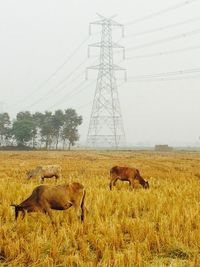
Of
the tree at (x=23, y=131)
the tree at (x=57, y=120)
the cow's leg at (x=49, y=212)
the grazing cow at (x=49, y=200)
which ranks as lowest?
the cow's leg at (x=49, y=212)

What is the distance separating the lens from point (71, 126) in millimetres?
123625

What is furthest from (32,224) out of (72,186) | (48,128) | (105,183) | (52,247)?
(48,128)

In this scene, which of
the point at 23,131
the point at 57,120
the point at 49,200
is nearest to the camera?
the point at 49,200

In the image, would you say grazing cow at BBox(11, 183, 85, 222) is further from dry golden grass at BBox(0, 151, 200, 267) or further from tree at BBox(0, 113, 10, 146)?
tree at BBox(0, 113, 10, 146)

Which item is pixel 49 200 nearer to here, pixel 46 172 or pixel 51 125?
pixel 46 172

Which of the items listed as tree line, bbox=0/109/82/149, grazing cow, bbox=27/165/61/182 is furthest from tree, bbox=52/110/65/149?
grazing cow, bbox=27/165/61/182

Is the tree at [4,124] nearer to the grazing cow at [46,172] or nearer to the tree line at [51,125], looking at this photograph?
the tree line at [51,125]

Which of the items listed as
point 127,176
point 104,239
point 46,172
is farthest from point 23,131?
point 104,239

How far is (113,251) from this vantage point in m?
6.68

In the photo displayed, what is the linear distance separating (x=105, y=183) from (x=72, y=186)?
8555 mm

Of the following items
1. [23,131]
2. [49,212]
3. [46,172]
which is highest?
[23,131]

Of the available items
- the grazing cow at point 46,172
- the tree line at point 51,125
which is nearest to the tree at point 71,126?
the tree line at point 51,125

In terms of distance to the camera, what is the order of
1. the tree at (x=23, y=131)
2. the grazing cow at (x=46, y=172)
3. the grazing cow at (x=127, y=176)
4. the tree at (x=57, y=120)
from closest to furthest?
the grazing cow at (x=127, y=176) → the grazing cow at (x=46, y=172) → the tree at (x=23, y=131) → the tree at (x=57, y=120)

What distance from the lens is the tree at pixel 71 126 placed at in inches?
4793
